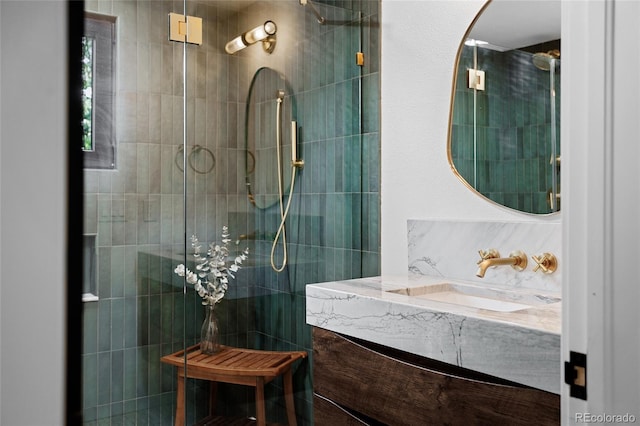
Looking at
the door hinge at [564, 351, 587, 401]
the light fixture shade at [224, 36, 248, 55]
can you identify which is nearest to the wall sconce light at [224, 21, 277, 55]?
the light fixture shade at [224, 36, 248, 55]

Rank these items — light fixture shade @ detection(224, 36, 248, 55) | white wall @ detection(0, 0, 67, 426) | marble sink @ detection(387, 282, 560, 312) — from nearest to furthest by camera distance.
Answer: white wall @ detection(0, 0, 67, 426), marble sink @ detection(387, 282, 560, 312), light fixture shade @ detection(224, 36, 248, 55)

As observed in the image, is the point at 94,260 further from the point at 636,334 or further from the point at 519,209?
the point at 636,334

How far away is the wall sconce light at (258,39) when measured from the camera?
192 cm

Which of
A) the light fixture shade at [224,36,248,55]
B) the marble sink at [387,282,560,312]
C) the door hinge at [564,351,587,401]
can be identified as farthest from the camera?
the light fixture shade at [224,36,248,55]

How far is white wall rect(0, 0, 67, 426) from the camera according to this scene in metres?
0.22

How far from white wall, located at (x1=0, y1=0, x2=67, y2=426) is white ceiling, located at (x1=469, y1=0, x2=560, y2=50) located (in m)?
1.62

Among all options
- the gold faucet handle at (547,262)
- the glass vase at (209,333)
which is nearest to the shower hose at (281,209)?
the glass vase at (209,333)

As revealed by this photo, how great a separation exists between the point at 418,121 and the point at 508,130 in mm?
393

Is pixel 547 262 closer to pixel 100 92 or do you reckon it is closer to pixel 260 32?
pixel 260 32

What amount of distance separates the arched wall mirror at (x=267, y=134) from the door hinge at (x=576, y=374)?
1.42 metres

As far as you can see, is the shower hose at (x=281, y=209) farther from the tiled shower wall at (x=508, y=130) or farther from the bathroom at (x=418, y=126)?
the tiled shower wall at (x=508, y=130)

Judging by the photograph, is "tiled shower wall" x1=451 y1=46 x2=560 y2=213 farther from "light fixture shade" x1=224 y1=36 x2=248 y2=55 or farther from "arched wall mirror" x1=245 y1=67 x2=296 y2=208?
"light fixture shade" x1=224 y1=36 x2=248 y2=55

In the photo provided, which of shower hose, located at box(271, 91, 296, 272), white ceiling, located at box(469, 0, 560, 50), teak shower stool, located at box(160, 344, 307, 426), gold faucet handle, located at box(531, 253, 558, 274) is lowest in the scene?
teak shower stool, located at box(160, 344, 307, 426)

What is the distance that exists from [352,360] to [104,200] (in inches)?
36.7
